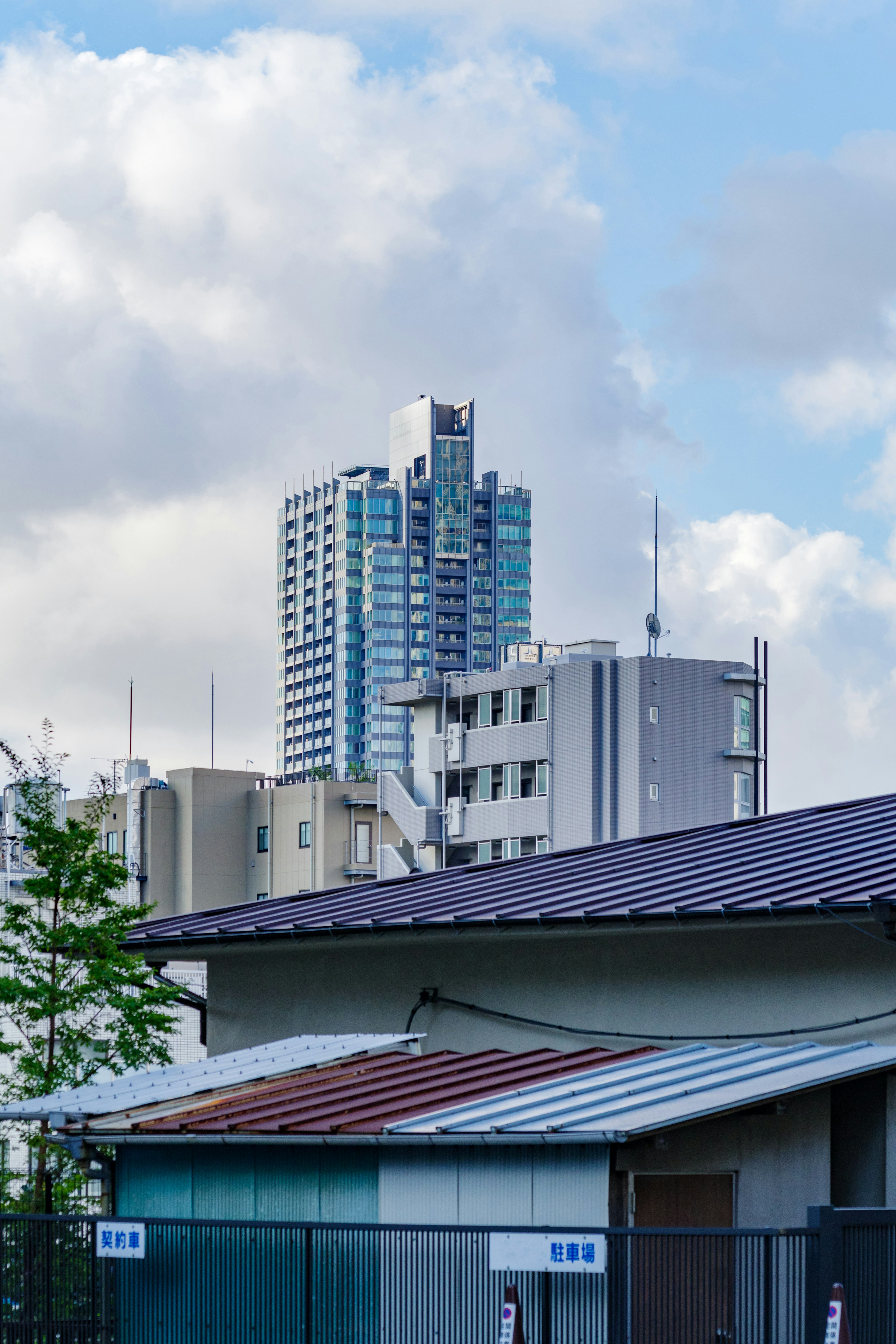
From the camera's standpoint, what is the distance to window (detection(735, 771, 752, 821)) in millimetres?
93938

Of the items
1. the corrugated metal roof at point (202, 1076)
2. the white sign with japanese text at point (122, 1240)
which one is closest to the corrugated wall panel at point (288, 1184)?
the white sign with japanese text at point (122, 1240)

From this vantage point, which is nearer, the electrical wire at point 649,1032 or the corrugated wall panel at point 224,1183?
the corrugated wall panel at point 224,1183

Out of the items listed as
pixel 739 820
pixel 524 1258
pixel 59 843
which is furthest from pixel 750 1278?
pixel 59 843

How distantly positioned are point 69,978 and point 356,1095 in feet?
36.6

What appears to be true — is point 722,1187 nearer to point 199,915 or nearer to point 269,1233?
point 269,1233

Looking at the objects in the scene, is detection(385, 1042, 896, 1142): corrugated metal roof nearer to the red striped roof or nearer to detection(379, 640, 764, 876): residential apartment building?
the red striped roof

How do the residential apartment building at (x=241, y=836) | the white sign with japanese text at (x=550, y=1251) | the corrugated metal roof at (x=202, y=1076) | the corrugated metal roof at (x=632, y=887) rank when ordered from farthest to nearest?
the residential apartment building at (x=241, y=836) < the corrugated metal roof at (x=632, y=887) < the corrugated metal roof at (x=202, y=1076) < the white sign with japanese text at (x=550, y=1251)

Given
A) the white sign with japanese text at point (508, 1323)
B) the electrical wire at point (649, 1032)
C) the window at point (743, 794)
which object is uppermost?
the window at point (743, 794)

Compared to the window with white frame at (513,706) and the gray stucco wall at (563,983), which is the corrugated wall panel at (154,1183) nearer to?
the gray stucco wall at (563,983)

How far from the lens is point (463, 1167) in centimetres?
1357

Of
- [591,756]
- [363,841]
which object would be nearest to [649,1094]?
[591,756]

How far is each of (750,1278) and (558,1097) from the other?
254 cm

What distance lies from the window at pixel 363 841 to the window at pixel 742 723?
28610mm

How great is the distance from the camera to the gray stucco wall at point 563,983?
15.7 meters
